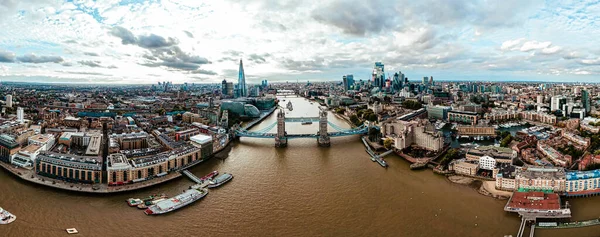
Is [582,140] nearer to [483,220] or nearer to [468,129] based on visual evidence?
[468,129]

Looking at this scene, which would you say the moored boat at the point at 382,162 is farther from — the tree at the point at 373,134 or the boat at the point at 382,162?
the tree at the point at 373,134

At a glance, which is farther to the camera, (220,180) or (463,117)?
(463,117)

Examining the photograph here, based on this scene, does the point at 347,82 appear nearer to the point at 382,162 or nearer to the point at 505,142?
the point at 505,142

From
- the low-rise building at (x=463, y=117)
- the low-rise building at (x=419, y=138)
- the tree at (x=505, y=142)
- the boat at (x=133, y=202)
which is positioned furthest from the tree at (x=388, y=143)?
the low-rise building at (x=463, y=117)

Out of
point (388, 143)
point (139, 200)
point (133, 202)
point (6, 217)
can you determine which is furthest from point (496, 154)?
point (6, 217)

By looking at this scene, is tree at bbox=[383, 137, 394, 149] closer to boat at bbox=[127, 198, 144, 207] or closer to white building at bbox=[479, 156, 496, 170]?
white building at bbox=[479, 156, 496, 170]
